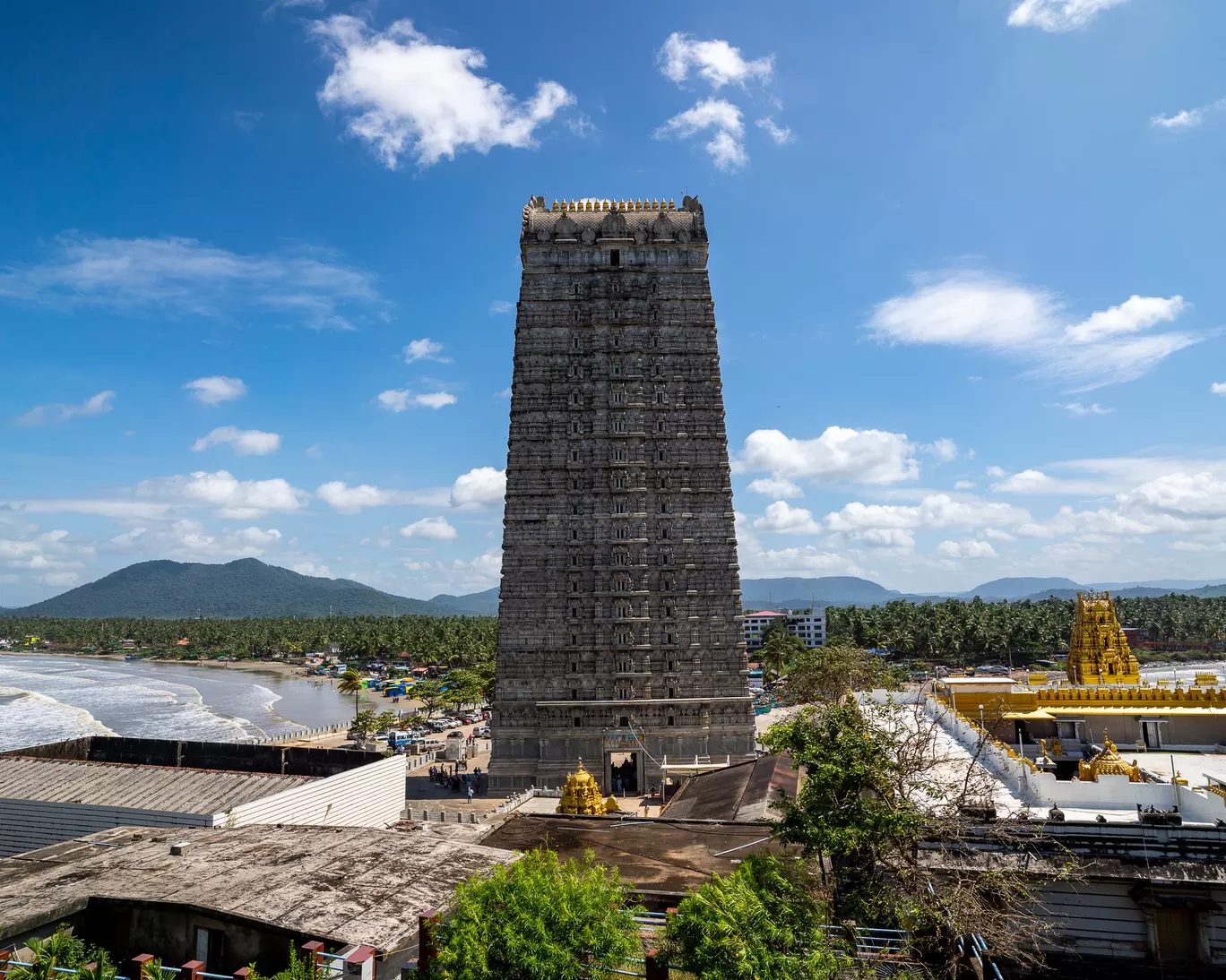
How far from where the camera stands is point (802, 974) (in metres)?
11.5

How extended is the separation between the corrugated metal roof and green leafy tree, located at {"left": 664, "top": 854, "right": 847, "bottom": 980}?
17007mm

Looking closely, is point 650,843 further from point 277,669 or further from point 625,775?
point 277,669

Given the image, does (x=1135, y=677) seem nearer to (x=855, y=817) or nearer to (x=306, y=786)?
(x=855, y=817)

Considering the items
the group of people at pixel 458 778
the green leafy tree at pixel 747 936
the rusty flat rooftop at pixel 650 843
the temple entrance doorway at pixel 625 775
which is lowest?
the group of people at pixel 458 778

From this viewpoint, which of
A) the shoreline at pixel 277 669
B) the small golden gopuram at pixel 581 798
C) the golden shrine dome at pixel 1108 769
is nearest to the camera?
the golden shrine dome at pixel 1108 769

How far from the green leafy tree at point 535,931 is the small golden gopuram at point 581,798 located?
22444 mm

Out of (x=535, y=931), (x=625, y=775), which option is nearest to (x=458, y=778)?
(x=625, y=775)

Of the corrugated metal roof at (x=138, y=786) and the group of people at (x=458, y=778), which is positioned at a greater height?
the corrugated metal roof at (x=138, y=786)

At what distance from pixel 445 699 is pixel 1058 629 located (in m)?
89.8

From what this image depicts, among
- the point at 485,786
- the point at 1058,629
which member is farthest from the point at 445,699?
the point at 1058,629

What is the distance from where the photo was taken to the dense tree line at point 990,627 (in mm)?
113562

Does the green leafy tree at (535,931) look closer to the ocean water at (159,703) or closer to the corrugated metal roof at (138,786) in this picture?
the corrugated metal roof at (138,786)

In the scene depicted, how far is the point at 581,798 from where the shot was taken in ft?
113

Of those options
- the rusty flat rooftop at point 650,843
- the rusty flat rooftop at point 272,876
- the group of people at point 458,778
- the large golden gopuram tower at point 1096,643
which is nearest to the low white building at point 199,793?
the rusty flat rooftop at point 272,876
